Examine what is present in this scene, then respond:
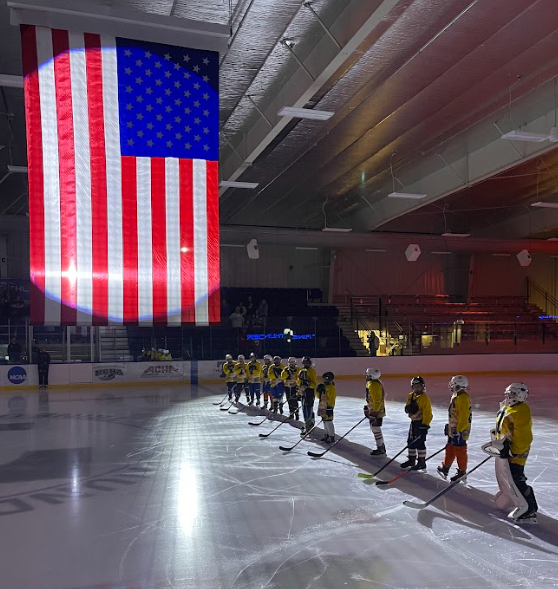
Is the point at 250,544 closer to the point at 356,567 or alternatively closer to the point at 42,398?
the point at 356,567

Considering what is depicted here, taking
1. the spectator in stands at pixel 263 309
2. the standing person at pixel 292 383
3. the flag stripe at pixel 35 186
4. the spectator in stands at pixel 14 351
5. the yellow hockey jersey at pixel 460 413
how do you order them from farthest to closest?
the spectator in stands at pixel 263 309 < the spectator in stands at pixel 14 351 < the standing person at pixel 292 383 < the flag stripe at pixel 35 186 < the yellow hockey jersey at pixel 460 413

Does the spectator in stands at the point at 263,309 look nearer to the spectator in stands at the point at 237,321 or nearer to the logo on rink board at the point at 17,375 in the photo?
the spectator in stands at the point at 237,321

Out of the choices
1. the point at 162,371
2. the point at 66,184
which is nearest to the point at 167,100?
the point at 66,184

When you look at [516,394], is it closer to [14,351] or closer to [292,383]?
[292,383]

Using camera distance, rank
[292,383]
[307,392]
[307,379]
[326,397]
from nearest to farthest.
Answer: [326,397]
[307,392]
[307,379]
[292,383]

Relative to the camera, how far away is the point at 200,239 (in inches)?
331

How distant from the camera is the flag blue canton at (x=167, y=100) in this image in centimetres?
798

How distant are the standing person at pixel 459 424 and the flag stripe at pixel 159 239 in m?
4.11

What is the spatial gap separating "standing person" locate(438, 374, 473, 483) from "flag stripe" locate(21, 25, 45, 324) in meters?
5.48

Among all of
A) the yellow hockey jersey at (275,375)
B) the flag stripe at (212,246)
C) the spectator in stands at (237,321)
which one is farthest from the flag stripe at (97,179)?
the spectator in stands at (237,321)

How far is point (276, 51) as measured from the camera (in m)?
10.1

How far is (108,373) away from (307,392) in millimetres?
11122

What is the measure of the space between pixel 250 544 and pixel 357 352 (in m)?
17.3

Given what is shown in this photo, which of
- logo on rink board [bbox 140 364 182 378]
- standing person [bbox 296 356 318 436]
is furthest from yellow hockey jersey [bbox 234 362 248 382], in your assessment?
logo on rink board [bbox 140 364 182 378]
